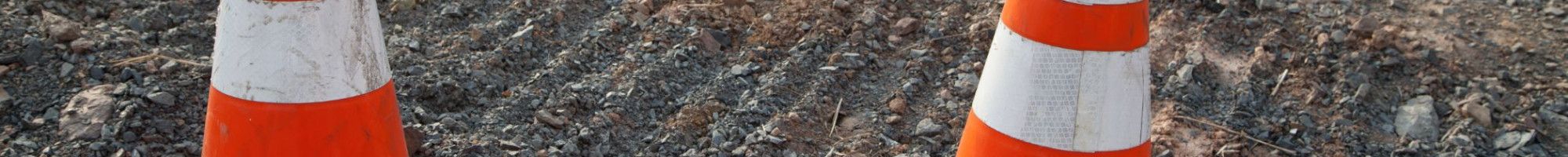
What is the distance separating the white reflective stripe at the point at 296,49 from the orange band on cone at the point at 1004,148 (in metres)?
1.26

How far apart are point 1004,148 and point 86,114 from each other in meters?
2.14

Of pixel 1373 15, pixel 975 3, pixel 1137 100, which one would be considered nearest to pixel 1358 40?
pixel 1373 15

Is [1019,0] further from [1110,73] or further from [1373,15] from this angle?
[1373,15]

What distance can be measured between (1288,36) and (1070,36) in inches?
68.0

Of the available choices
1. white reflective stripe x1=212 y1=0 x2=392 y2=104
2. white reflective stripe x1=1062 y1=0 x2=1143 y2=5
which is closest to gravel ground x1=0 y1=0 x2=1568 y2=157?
white reflective stripe x1=212 y1=0 x2=392 y2=104

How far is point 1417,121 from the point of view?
4.27 m

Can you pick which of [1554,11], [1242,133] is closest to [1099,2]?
[1242,133]

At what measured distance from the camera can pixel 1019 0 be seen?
319cm

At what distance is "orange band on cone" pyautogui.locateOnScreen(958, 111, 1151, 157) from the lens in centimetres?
342

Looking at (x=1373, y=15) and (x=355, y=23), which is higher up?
(x=355, y=23)

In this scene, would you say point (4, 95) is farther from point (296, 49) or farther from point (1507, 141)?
point (1507, 141)

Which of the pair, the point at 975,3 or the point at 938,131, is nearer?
the point at 938,131

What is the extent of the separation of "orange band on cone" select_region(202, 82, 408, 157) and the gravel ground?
42 centimetres

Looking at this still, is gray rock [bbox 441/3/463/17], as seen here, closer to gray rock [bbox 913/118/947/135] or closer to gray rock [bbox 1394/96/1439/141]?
gray rock [bbox 913/118/947/135]
